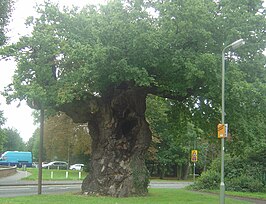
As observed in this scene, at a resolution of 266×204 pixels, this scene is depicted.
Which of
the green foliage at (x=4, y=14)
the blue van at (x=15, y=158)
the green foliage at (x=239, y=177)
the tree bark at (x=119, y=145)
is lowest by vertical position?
the blue van at (x=15, y=158)

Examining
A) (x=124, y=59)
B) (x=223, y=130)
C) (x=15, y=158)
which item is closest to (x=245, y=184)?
(x=223, y=130)

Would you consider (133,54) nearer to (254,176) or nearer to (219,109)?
(219,109)

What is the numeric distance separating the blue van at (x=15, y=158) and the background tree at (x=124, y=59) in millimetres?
53525

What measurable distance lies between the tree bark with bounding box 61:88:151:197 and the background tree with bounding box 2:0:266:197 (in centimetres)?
5

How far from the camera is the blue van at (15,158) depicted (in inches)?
2908

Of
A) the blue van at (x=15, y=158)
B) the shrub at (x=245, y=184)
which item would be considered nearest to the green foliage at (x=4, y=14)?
the shrub at (x=245, y=184)

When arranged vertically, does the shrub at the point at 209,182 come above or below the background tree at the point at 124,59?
below

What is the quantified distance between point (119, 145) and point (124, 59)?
228 inches

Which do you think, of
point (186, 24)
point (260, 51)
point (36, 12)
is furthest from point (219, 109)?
point (36, 12)

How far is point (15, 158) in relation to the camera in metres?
75.1

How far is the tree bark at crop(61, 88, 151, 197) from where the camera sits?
23266 mm

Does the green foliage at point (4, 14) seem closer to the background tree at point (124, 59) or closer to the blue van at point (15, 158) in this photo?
the background tree at point (124, 59)

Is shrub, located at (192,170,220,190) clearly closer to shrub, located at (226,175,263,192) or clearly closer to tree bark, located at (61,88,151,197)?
shrub, located at (226,175,263,192)

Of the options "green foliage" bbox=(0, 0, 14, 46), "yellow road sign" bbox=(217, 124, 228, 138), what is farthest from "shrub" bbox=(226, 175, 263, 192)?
"green foliage" bbox=(0, 0, 14, 46)
